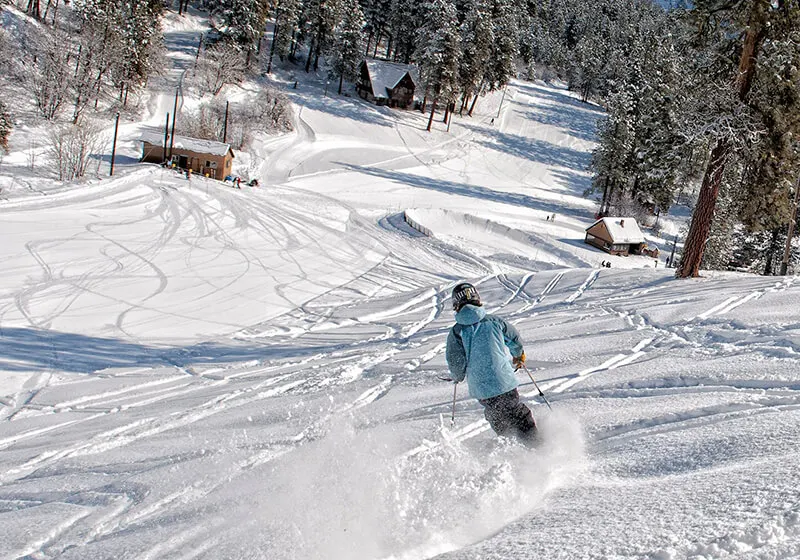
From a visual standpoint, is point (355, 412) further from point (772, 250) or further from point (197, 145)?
point (197, 145)

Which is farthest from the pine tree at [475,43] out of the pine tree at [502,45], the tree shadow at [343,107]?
the tree shadow at [343,107]

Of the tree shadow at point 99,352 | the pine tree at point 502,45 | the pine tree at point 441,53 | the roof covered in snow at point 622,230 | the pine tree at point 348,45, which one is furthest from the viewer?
the pine tree at point 502,45

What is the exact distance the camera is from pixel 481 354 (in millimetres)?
5195

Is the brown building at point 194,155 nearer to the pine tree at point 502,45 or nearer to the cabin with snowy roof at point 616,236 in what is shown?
the cabin with snowy roof at point 616,236

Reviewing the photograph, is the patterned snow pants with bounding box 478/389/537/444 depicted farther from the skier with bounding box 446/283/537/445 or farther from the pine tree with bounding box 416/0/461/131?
the pine tree with bounding box 416/0/461/131

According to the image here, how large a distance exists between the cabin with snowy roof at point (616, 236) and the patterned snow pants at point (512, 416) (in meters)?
36.2

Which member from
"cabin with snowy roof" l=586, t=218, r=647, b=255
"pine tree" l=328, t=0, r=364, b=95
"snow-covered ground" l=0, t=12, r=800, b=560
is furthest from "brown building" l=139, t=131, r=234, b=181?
"pine tree" l=328, t=0, r=364, b=95

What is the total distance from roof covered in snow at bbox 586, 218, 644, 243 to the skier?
36439 millimetres

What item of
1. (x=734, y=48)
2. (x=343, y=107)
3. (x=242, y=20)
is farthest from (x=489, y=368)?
(x=242, y=20)

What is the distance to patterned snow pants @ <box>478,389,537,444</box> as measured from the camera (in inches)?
204

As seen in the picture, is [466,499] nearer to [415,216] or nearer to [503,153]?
[415,216]

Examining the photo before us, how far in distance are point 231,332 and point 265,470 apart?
1159cm

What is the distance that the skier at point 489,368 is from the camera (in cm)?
517

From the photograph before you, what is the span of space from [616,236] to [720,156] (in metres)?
25.9
